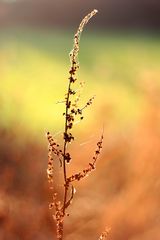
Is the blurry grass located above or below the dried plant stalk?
above

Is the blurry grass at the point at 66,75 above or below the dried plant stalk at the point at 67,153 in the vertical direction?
above

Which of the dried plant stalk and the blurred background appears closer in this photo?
the dried plant stalk

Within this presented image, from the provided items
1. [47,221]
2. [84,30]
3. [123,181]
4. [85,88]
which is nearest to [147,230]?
[123,181]

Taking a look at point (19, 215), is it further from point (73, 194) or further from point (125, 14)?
point (125, 14)

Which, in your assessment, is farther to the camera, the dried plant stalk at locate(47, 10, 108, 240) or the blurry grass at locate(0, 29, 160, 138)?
the blurry grass at locate(0, 29, 160, 138)

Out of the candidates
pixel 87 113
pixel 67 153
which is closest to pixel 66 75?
pixel 87 113

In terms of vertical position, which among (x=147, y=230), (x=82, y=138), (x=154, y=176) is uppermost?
(x=82, y=138)
